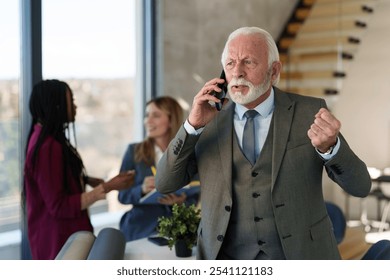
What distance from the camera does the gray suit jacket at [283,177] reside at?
113 cm

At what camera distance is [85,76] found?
2.98 m

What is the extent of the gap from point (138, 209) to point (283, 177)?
1.13m

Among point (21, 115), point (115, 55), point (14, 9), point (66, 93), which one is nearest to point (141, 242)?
point (66, 93)

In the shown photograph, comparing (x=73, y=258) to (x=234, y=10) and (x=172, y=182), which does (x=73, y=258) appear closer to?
(x=172, y=182)

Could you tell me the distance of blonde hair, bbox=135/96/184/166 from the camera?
7.18 ft

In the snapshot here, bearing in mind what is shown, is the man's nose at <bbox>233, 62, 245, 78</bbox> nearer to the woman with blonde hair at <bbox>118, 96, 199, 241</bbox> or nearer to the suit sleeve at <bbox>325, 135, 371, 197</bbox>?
the suit sleeve at <bbox>325, 135, 371, 197</bbox>

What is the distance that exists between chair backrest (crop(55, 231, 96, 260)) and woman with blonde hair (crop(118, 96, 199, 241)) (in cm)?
59

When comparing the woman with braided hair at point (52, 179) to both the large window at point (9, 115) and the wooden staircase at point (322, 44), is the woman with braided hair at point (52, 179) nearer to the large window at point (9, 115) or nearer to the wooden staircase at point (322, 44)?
the large window at point (9, 115)

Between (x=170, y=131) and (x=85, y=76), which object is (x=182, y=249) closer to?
(x=170, y=131)

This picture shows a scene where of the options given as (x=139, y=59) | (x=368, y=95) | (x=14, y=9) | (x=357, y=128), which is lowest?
(x=357, y=128)

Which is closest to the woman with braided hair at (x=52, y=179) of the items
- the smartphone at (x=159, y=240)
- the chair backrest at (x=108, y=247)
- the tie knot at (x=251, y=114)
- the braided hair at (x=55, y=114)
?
the braided hair at (x=55, y=114)

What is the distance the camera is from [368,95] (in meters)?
5.14
